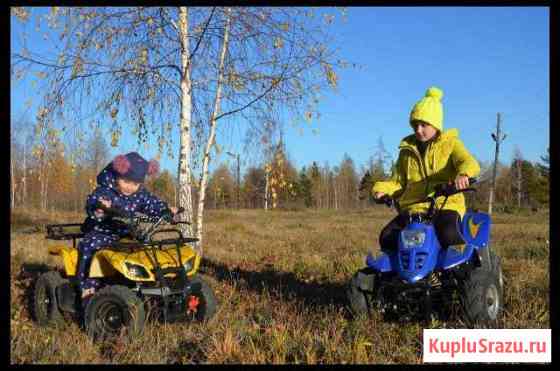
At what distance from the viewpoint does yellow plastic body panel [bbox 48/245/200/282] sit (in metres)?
4.70

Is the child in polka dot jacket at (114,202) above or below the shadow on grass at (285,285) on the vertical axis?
above

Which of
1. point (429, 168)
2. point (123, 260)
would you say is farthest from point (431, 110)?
point (123, 260)

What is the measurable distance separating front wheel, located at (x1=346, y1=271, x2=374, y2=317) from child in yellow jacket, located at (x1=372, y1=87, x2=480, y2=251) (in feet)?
1.13

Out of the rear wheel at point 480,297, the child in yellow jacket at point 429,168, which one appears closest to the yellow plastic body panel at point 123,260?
the child in yellow jacket at point 429,168

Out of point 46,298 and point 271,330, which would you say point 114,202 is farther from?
point 271,330

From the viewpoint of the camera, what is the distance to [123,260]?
4695 mm

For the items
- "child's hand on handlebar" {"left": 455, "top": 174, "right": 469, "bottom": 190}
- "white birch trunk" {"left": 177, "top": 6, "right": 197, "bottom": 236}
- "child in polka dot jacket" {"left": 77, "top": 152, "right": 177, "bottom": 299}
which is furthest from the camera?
"white birch trunk" {"left": 177, "top": 6, "right": 197, "bottom": 236}

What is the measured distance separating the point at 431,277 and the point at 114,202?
9.98 ft

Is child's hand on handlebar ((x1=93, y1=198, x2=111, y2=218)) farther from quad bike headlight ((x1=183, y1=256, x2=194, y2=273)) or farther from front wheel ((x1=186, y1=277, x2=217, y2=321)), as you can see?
front wheel ((x1=186, y1=277, x2=217, y2=321))

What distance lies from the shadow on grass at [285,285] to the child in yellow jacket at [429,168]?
1.21 m

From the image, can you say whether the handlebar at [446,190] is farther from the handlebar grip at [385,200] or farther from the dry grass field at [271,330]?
the dry grass field at [271,330]

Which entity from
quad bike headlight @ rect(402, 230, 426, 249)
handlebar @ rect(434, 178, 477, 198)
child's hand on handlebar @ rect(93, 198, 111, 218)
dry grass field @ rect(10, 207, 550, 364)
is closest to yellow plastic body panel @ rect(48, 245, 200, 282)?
child's hand on handlebar @ rect(93, 198, 111, 218)

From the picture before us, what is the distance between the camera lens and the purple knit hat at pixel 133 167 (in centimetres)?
518

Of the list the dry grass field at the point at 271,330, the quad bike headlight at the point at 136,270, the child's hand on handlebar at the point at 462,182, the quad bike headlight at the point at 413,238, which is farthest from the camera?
the quad bike headlight at the point at 136,270
